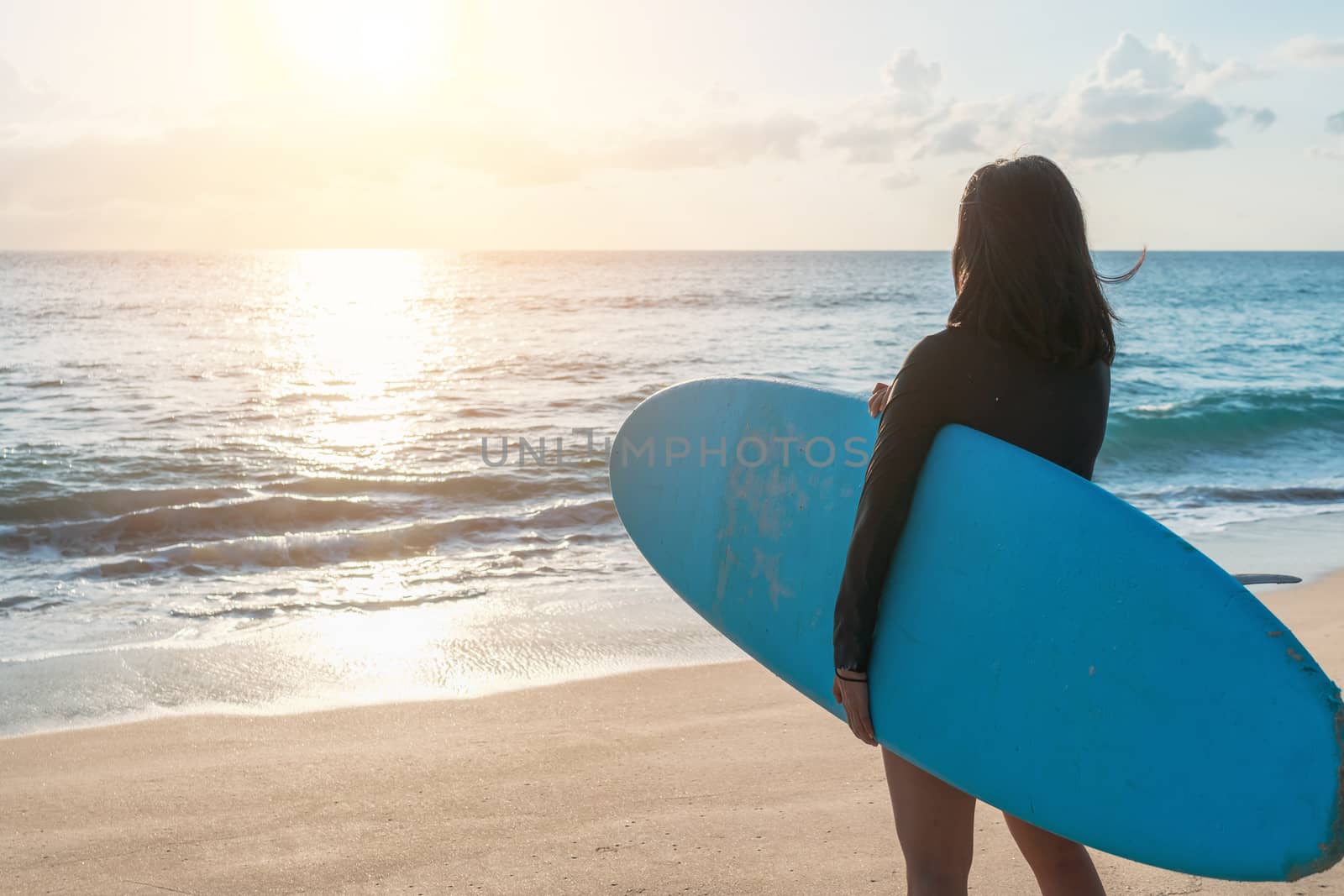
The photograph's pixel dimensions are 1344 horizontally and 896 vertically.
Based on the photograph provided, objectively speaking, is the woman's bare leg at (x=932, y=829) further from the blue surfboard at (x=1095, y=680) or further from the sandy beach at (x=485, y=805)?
the sandy beach at (x=485, y=805)

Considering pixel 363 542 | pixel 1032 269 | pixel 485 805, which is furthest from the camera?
pixel 363 542

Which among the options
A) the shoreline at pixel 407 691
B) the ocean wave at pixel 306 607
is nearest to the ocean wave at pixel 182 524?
the ocean wave at pixel 306 607

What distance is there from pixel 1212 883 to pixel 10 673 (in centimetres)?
413

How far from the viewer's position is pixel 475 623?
4754mm

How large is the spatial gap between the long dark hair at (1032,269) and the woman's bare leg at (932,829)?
2.12ft

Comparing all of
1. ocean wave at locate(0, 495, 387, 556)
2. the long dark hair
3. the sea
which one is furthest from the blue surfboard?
ocean wave at locate(0, 495, 387, 556)

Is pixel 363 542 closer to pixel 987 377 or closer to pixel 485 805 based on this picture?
pixel 485 805

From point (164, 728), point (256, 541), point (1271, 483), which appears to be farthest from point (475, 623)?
point (1271, 483)

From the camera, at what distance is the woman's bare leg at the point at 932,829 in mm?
1499

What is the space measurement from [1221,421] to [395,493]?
350 inches

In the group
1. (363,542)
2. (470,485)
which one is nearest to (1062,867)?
(363,542)

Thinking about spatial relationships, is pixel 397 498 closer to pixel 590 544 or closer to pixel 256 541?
pixel 256 541

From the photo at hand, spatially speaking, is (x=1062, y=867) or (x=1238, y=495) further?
(x=1238, y=495)

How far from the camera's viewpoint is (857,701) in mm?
1538
